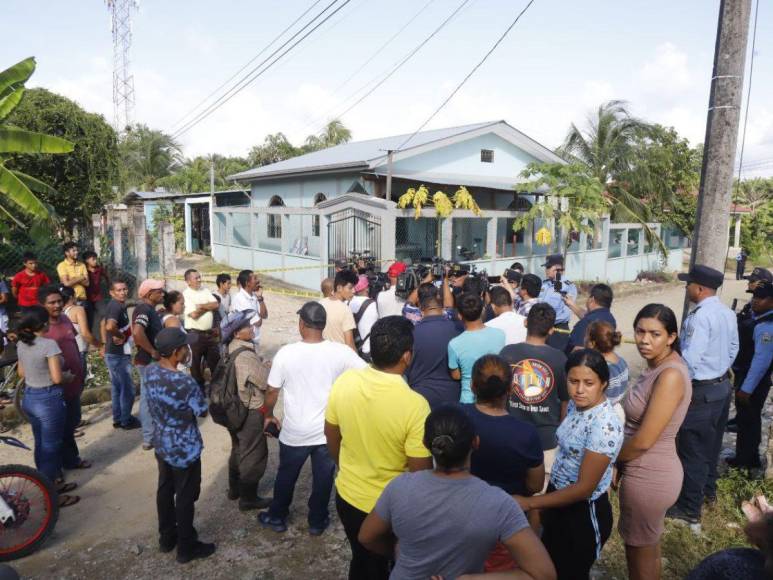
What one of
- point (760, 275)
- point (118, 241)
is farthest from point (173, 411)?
point (118, 241)

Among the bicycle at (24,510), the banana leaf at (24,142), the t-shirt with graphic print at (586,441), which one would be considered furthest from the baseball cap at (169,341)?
the banana leaf at (24,142)

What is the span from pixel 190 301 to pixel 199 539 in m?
2.88

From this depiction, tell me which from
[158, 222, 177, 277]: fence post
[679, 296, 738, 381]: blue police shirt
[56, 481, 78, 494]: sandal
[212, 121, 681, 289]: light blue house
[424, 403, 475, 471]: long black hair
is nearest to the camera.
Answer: [424, 403, 475, 471]: long black hair

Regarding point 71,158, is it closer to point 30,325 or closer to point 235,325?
point 30,325

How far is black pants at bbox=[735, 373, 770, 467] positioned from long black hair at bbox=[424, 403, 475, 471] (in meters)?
4.03

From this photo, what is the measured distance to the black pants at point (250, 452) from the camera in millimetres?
3924

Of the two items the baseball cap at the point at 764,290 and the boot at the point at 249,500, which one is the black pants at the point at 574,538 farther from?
the baseball cap at the point at 764,290

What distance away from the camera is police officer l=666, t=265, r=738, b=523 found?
3.72 metres

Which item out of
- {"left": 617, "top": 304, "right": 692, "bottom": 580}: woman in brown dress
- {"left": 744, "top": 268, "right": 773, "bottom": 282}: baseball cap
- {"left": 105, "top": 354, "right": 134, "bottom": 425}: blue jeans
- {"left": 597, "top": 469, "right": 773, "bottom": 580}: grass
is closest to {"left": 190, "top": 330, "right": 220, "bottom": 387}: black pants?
{"left": 105, "top": 354, "right": 134, "bottom": 425}: blue jeans

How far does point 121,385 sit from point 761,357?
6.11m

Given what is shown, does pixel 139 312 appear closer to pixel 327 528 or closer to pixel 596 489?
pixel 327 528

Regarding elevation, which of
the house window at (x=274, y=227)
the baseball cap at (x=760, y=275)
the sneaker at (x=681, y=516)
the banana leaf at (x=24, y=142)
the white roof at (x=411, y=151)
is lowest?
the sneaker at (x=681, y=516)

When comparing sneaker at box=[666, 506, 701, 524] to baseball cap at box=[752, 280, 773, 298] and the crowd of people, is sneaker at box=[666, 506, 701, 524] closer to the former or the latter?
the crowd of people

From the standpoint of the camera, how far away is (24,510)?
3.64 meters
